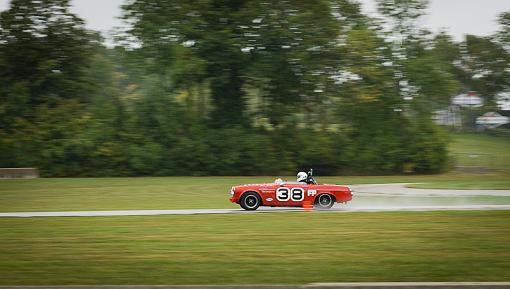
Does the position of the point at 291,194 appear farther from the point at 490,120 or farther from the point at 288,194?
the point at 490,120

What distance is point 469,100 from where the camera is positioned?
8612 cm

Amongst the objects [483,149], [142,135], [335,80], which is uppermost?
[335,80]

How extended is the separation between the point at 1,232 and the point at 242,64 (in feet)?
115

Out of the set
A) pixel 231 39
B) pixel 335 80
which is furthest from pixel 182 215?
pixel 335 80

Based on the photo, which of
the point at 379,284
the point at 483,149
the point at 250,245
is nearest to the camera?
the point at 379,284

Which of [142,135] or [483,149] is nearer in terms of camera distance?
[142,135]

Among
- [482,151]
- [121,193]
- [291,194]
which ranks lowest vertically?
[482,151]

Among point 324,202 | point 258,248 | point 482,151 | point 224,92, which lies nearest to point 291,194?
point 324,202

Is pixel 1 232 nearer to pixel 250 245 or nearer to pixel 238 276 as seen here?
pixel 250 245

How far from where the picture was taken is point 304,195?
2184 cm

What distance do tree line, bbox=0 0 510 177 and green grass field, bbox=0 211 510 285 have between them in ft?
101

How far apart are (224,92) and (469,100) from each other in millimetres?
43770

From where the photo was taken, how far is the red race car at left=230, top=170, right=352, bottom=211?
854 inches

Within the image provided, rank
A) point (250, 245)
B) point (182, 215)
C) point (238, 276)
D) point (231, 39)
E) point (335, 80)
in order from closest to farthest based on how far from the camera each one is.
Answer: point (238, 276) < point (250, 245) < point (182, 215) < point (231, 39) < point (335, 80)
